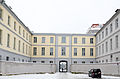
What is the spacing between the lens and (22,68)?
32562 millimetres

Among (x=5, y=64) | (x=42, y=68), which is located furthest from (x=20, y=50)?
(x=5, y=64)

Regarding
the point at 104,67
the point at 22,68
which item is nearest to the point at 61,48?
the point at 104,67

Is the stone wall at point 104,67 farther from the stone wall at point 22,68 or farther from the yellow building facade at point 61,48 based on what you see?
the yellow building facade at point 61,48

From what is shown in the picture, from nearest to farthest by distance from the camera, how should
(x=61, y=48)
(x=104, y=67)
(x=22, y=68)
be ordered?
(x=22, y=68) < (x=104, y=67) < (x=61, y=48)

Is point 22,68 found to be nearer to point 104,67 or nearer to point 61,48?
point 104,67

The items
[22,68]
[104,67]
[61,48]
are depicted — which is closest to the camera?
[22,68]

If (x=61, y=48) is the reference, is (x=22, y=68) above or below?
below

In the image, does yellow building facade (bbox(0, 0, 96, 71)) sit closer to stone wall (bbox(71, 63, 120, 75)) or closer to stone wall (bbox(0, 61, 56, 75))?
stone wall (bbox(71, 63, 120, 75))

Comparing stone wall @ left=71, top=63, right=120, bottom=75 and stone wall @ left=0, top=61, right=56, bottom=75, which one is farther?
stone wall @ left=71, top=63, right=120, bottom=75

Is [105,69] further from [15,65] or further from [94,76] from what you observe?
[15,65]

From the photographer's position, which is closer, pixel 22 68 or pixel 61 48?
pixel 22 68

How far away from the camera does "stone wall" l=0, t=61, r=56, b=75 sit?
25.1m

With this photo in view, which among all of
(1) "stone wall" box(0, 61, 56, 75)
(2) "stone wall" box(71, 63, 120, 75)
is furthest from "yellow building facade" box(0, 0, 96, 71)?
(1) "stone wall" box(0, 61, 56, 75)

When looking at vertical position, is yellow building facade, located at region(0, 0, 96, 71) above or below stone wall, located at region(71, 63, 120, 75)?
above
